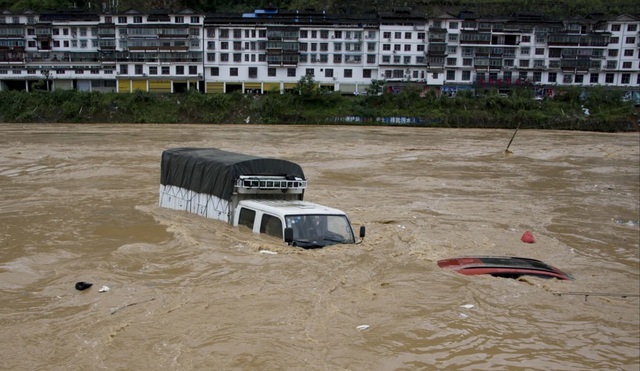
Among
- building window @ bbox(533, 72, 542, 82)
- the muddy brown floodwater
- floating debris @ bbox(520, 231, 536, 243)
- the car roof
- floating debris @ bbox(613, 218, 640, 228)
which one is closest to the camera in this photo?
the muddy brown floodwater

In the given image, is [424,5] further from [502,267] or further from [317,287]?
[317,287]

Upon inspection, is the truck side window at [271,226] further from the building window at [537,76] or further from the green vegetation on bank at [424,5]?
the green vegetation on bank at [424,5]

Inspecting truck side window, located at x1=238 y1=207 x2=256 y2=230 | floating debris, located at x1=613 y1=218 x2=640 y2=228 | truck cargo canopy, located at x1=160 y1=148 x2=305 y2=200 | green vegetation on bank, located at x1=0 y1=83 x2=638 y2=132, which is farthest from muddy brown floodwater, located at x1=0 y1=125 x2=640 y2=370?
green vegetation on bank, located at x1=0 y1=83 x2=638 y2=132

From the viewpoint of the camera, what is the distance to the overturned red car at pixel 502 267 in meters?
12.3

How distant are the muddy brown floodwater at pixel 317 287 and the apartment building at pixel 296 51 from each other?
54.7 m

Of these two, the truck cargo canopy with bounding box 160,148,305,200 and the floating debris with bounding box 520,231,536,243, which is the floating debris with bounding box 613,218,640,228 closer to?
the floating debris with bounding box 520,231,536,243

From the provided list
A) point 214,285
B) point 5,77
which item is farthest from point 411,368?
point 5,77

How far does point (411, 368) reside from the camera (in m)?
8.29

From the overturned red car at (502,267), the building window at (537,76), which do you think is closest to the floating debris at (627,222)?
the overturned red car at (502,267)

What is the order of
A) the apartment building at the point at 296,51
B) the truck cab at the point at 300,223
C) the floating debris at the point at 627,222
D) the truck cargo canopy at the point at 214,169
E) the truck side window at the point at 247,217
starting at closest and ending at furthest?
1. the truck cab at the point at 300,223
2. the truck side window at the point at 247,217
3. the truck cargo canopy at the point at 214,169
4. the floating debris at the point at 627,222
5. the apartment building at the point at 296,51

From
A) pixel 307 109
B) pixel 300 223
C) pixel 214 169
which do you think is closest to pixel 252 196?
pixel 214 169

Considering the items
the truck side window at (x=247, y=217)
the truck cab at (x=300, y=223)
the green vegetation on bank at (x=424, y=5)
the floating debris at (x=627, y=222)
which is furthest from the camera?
the green vegetation on bank at (x=424, y=5)

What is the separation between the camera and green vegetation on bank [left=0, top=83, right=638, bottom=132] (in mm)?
64500

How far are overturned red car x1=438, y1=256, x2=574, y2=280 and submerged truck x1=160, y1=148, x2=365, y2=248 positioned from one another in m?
2.20
